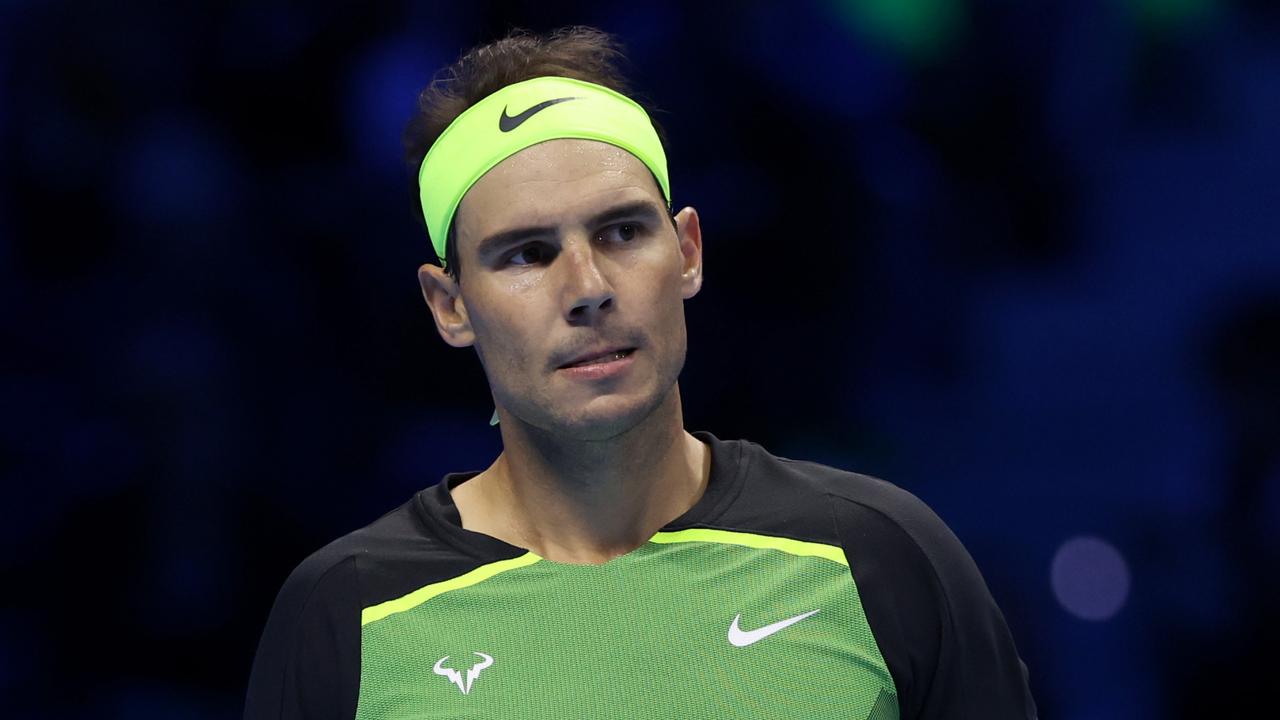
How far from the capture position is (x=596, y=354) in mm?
2438

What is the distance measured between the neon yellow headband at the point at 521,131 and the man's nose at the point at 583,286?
0.70 ft

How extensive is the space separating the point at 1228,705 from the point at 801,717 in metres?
2.25

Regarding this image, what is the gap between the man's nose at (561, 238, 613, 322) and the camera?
7.89 ft

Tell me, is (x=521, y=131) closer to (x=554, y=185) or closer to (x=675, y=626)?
(x=554, y=185)

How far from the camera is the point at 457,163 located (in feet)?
8.59

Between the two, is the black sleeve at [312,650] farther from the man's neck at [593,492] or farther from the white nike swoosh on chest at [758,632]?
the white nike swoosh on chest at [758,632]

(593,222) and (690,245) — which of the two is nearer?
(593,222)

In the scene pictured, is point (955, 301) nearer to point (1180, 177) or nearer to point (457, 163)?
point (1180, 177)

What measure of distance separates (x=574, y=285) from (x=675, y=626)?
1.77ft

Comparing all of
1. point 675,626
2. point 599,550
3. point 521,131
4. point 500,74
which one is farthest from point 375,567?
point 500,74

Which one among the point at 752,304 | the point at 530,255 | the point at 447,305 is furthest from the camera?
the point at 752,304

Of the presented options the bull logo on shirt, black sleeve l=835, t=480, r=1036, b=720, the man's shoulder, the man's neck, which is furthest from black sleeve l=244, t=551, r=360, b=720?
black sleeve l=835, t=480, r=1036, b=720

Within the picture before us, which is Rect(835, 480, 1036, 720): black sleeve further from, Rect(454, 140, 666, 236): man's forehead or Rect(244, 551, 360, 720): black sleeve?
Rect(244, 551, 360, 720): black sleeve

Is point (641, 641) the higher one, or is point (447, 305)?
point (447, 305)
